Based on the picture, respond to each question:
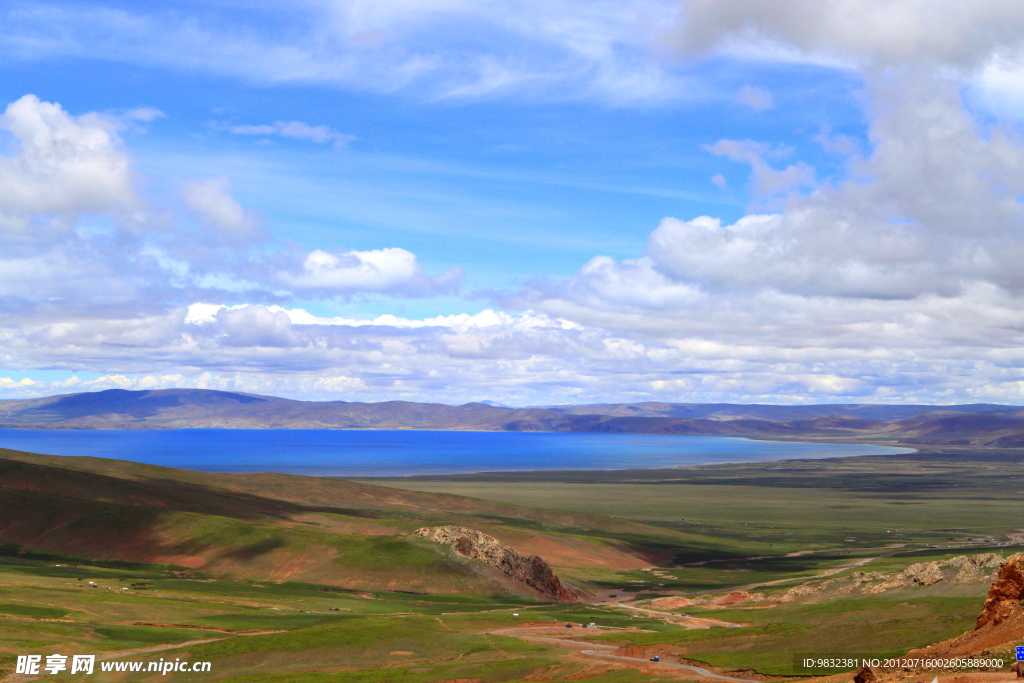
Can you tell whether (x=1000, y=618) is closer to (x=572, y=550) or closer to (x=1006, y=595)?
(x=1006, y=595)

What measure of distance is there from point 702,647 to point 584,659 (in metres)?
10.9

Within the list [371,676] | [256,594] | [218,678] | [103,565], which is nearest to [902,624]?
[371,676]

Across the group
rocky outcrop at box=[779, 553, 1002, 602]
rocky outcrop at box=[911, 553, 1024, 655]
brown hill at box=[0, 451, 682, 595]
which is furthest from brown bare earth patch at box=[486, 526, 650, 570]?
rocky outcrop at box=[911, 553, 1024, 655]

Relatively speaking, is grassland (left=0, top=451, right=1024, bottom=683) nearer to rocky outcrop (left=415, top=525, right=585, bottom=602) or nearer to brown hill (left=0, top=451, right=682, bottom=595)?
brown hill (left=0, top=451, right=682, bottom=595)

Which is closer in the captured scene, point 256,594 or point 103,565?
point 256,594

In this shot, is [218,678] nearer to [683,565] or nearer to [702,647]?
[702,647]

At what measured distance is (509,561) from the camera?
133m

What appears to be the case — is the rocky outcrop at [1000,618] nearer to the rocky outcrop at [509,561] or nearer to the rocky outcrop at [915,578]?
the rocky outcrop at [915,578]

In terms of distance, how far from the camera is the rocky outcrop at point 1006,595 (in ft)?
150

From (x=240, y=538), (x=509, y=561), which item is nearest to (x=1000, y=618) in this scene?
(x=509, y=561)

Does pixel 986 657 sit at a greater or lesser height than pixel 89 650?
greater

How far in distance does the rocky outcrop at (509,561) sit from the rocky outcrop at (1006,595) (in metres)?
86.0

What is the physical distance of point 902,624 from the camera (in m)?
72.2

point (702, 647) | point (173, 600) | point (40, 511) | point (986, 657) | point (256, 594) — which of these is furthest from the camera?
point (40, 511)
